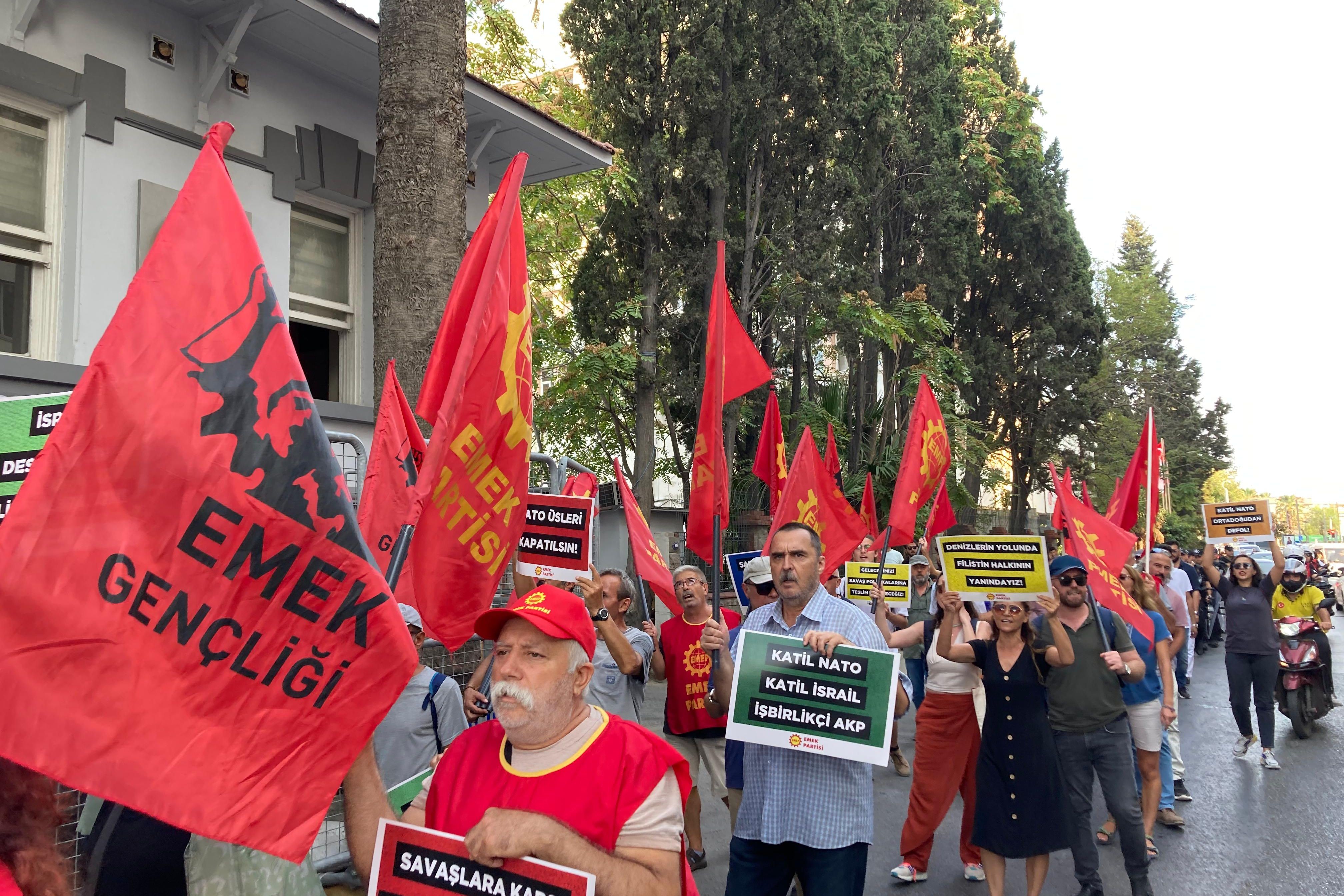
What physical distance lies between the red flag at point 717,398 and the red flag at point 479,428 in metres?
1.31

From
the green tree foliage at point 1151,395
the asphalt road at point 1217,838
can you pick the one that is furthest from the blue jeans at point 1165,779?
the green tree foliage at point 1151,395

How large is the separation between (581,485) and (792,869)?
3.99 m

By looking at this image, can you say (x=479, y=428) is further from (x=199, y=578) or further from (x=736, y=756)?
(x=736, y=756)

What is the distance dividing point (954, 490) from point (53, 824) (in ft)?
67.9

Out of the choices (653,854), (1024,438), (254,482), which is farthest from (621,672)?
(1024,438)

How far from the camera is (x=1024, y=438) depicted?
28.9 metres

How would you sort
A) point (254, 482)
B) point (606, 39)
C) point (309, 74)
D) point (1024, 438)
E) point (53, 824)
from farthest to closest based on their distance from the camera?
point (1024, 438) < point (606, 39) < point (309, 74) < point (254, 482) < point (53, 824)

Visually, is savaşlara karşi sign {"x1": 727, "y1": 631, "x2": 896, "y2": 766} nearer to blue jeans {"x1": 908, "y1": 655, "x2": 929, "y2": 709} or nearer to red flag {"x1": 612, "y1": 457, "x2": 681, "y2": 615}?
red flag {"x1": 612, "y1": 457, "x2": 681, "y2": 615}

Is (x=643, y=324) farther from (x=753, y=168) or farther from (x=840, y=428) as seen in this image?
(x=840, y=428)

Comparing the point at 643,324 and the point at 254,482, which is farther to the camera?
the point at 643,324

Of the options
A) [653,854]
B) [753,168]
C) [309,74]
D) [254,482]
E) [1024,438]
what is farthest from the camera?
[1024,438]

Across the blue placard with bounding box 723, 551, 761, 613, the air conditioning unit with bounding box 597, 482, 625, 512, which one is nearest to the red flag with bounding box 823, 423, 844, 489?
the blue placard with bounding box 723, 551, 761, 613

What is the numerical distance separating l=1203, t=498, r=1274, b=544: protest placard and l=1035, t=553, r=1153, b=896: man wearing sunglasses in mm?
6853

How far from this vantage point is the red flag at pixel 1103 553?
20.6ft
